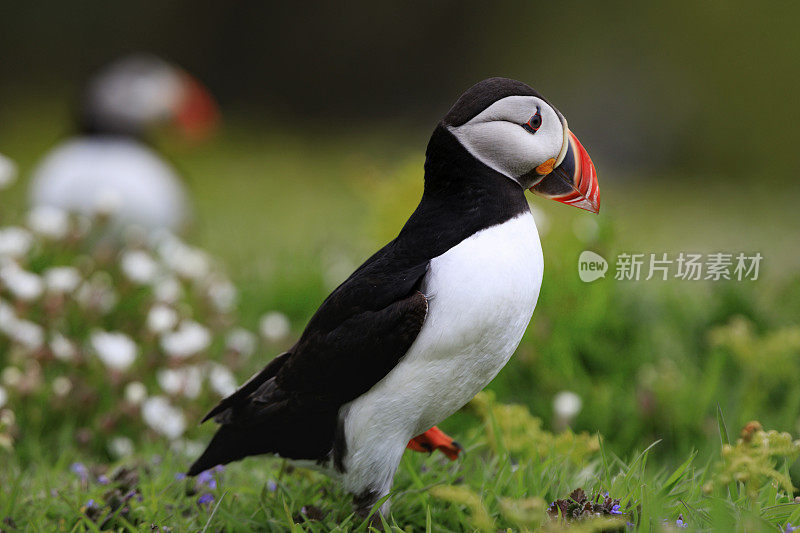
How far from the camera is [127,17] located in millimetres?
12875

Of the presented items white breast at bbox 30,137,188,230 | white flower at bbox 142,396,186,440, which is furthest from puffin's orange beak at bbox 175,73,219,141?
A: white flower at bbox 142,396,186,440

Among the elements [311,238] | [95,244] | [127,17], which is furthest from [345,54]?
[95,244]

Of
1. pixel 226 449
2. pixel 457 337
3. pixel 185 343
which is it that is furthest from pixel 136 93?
pixel 457 337

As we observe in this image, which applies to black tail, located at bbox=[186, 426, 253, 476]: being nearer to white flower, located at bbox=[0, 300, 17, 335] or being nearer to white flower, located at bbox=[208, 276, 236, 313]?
white flower, located at bbox=[0, 300, 17, 335]

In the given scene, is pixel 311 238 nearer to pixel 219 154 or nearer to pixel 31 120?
pixel 219 154

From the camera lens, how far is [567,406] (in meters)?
2.85

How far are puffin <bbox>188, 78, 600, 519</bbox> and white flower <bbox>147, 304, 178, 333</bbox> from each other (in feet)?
4.67

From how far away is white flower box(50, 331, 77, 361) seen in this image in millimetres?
3195

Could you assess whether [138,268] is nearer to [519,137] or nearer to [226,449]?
[226,449]

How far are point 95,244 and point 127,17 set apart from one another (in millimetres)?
9866

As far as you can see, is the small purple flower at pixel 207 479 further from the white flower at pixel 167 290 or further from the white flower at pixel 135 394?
the white flower at pixel 167 290

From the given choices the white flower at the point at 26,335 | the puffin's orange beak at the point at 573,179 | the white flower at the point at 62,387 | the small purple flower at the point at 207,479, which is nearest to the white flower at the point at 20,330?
the white flower at the point at 26,335

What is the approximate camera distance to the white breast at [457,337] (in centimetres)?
173

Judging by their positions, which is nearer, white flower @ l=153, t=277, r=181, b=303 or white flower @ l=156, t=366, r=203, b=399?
white flower @ l=156, t=366, r=203, b=399
